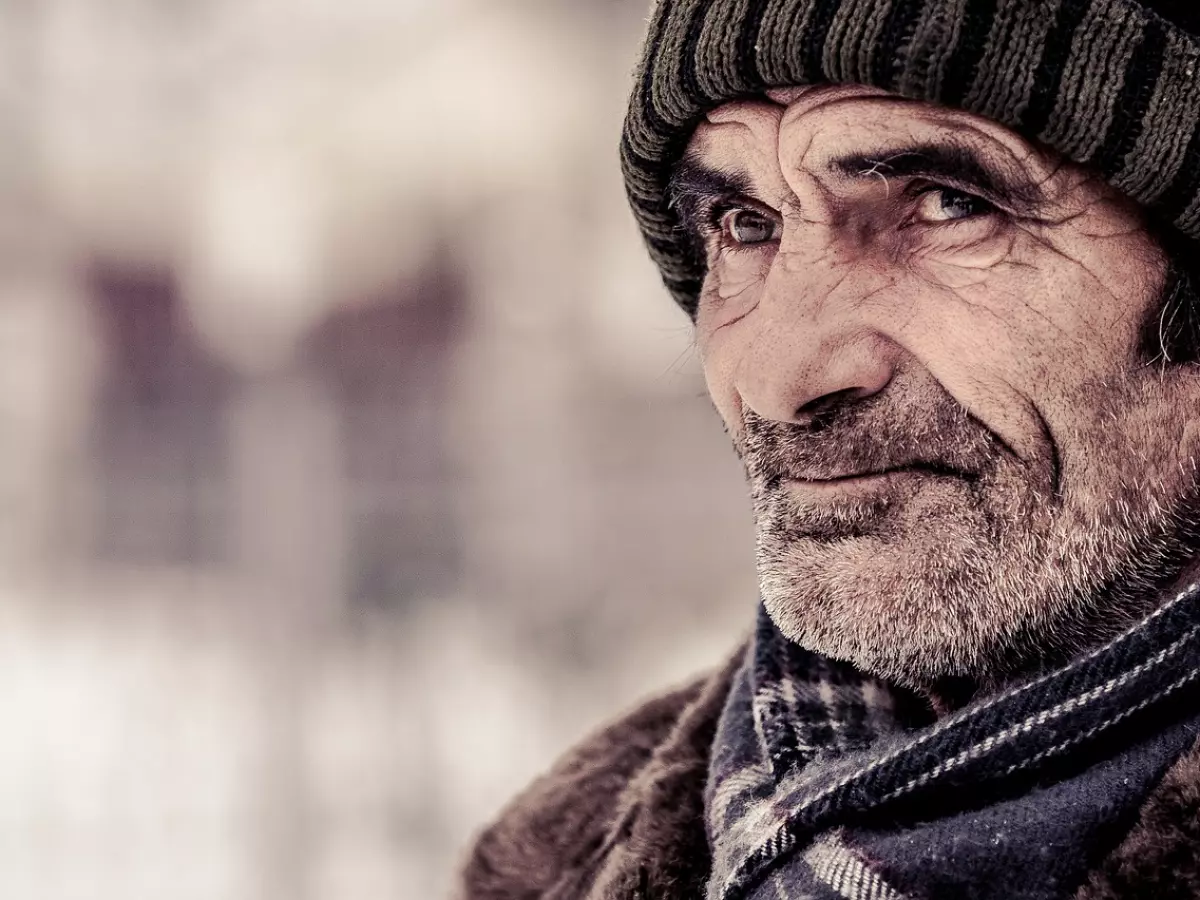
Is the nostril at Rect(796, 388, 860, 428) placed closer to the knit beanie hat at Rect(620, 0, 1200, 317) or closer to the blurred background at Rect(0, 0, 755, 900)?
the knit beanie hat at Rect(620, 0, 1200, 317)

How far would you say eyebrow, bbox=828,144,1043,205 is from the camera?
4.34 ft

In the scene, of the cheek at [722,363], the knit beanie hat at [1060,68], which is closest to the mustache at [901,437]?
the cheek at [722,363]

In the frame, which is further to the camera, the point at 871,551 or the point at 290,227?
the point at 290,227

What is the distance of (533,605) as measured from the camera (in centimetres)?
602

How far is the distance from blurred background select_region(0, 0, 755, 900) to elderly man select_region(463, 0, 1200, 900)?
4396 millimetres

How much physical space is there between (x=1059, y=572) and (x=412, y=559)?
502cm

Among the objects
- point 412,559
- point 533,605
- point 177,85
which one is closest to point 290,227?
point 177,85

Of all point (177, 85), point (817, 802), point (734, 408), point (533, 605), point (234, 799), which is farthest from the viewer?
point (177, 85)

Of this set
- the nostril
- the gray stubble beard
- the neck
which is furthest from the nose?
the neck

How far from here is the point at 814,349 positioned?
136 cm

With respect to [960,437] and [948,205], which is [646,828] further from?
[948,205]

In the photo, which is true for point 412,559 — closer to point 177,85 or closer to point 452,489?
point 452,489

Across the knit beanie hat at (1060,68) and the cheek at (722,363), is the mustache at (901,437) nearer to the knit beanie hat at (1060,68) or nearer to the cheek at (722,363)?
the cheek at (722,363)

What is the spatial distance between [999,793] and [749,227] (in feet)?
2.44
